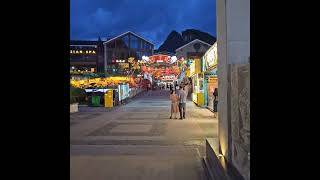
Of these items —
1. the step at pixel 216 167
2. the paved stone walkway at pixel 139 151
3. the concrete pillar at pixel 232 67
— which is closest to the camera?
the concrete pillar at pixel 232 67

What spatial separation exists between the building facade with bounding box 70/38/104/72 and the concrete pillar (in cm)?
7577

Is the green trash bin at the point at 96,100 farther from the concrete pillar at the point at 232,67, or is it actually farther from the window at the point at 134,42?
the window at the point at 134,42

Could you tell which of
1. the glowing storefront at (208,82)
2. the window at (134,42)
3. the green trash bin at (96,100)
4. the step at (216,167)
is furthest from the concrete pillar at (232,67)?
the window at (134,42)

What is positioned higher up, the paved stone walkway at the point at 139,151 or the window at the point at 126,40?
the window at the point at 126,40

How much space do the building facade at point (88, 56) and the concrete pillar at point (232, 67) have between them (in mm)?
75769

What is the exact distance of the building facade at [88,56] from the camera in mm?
82688

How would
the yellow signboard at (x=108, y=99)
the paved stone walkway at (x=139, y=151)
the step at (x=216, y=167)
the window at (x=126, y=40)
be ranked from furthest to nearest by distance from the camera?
the window at (x=126, y=40) → the yellow signboard at (x=108, y=99) → the paved stone walkway at (x=139, y=151) → the step at (x=216, y=167)

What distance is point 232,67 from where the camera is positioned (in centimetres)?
664

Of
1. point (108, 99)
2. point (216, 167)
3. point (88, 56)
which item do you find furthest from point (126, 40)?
point (216, 167)

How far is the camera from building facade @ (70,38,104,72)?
82.7 meters
